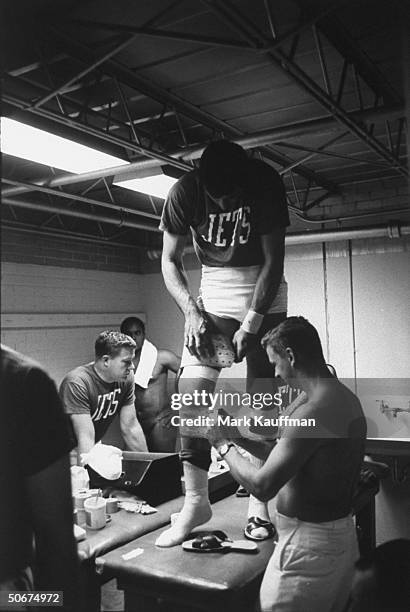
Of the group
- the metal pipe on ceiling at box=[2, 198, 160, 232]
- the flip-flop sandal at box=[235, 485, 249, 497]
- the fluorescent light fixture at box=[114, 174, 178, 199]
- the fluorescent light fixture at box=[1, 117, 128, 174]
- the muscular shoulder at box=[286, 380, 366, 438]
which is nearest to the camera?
the muscular shoulder at box=[286, 380, 366, 438]

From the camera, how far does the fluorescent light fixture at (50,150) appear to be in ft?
8.85

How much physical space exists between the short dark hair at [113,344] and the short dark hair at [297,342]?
1.81ft

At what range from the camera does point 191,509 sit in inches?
64.8

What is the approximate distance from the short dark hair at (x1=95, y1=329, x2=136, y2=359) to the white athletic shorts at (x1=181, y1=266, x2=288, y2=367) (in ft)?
1.12

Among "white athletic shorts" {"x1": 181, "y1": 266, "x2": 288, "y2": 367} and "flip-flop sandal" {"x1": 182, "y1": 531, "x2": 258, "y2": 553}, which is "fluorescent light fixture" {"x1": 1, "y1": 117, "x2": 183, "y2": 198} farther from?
"flip-flop sandal" {"x1": 182, "y1": 531, "x2": 258, "y2": 553}

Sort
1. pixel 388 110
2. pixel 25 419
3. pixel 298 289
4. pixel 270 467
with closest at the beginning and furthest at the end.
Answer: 1. pixel 25 419
2. pixel 270 467
3. pixel 298 289
4. pixel 388 110

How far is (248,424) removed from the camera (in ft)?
5.17

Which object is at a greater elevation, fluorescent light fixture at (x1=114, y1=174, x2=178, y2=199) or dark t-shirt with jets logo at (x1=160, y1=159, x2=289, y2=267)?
fluorescent light fixture at (x1=114, y1=174, x2=178, y2=199)

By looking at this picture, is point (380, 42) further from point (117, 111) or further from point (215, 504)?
point (215, 504)

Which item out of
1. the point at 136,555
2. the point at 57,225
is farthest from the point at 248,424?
the point at 57,225

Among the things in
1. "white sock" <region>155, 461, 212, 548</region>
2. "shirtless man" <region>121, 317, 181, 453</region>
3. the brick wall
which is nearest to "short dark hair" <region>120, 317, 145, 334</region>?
"shirtless man" <region>121, 317, 181, 453</region>

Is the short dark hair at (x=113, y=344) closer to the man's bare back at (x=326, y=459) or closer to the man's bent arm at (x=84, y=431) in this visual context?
the man's bent arm at (x=84, y=431)

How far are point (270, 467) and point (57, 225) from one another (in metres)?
1.11

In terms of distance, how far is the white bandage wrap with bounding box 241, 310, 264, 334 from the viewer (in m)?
1.52
